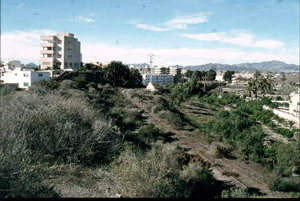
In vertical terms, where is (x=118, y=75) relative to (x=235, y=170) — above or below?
above

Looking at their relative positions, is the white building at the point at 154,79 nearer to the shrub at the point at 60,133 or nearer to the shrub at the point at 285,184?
the shrub at the point at 60,133

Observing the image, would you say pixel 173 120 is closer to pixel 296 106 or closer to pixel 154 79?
pixel 296 106

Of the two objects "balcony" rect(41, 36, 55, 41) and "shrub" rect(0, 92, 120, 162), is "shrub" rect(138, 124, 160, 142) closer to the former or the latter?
"shrub" rect(0, 92, 120, 162)

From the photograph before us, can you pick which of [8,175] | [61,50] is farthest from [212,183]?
[61,50]

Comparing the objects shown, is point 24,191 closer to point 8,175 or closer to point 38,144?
point 8,175

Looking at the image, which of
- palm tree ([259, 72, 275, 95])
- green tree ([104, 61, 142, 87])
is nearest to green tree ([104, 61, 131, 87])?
green tree ([104, 61, 142, 87])

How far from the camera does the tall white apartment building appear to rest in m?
43.5

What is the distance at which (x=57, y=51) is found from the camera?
43844mm

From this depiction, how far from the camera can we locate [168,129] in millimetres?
18703

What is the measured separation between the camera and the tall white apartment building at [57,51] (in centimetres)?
4353

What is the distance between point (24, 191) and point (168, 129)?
1300cm

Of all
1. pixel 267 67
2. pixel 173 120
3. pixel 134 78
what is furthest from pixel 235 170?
pixel 267 67

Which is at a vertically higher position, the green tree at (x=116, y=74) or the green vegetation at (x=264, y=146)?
the green tree at (x=116, y=74)

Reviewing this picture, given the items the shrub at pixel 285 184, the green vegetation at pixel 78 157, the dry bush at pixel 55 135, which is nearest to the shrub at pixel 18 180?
the green vegetation at pixel 78 157
